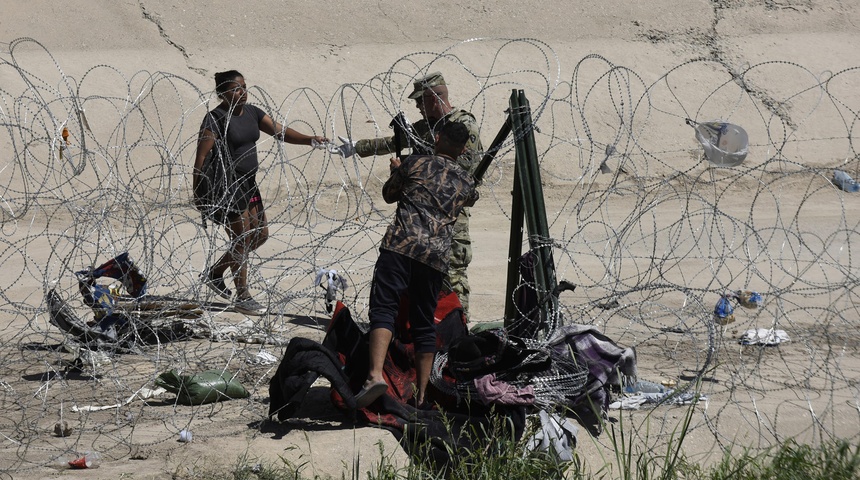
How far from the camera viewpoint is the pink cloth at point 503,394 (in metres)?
4.54

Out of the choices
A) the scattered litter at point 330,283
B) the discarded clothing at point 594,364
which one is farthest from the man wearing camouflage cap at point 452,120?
the discarded clothing at point 594,364

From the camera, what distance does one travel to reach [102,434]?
4613 mm

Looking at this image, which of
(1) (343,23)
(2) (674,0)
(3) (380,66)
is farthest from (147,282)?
(2) (674,0)

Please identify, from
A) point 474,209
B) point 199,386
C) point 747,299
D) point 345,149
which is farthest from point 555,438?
point 474,209

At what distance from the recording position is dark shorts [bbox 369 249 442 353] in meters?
4.65

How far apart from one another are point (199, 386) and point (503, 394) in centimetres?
150

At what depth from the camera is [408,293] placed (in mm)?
4801

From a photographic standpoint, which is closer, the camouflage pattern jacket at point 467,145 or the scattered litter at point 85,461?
the scattered litter at point 85,461

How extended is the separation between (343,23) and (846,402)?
609 inches

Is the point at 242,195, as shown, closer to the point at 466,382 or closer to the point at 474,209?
the point at 466,382

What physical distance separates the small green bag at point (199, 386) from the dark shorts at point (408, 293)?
938mm

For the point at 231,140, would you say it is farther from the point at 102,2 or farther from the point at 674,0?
the point at 674,0

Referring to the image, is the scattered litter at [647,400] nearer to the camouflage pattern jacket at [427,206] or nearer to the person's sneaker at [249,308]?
the camouflage pattern jacket at [427,206]

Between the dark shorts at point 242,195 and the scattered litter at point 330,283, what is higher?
the dark shorts at point 242,195
